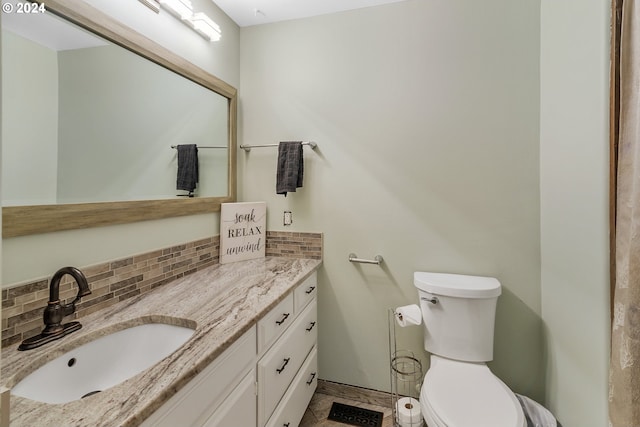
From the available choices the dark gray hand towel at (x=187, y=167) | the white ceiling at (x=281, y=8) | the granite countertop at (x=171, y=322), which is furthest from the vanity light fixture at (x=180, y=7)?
the granite countertop at (x=171, y=322)

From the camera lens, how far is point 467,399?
1.29 meters

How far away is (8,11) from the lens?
3.19ft

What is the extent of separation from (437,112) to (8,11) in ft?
5.86

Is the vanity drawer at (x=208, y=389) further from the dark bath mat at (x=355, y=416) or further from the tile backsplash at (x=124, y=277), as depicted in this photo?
the dark bath mat at (x=355, y=416)

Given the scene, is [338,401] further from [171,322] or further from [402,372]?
[171,322]

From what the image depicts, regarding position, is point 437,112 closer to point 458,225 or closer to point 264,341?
point 458,225

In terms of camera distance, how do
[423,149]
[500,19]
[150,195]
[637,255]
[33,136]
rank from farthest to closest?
[423,149] < [500,19] < [150,195] < [33,136] < [637,255]

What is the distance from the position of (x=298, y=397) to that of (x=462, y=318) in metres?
0.90

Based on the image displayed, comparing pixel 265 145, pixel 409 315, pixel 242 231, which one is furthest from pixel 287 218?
pixel 409 315

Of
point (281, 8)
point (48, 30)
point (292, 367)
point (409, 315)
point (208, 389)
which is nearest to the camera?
point (208, 389)

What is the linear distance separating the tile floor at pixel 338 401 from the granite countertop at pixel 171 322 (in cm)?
81

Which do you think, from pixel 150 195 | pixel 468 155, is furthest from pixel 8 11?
pixel 468 155

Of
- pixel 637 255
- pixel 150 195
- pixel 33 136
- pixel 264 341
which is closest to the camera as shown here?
pixel 637 255

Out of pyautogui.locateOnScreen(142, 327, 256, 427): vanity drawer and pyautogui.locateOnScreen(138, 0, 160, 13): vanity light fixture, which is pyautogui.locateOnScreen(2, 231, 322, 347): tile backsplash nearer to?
pyautogui.locateOnScreen(142, 327, 256, 427): vanity drawer
